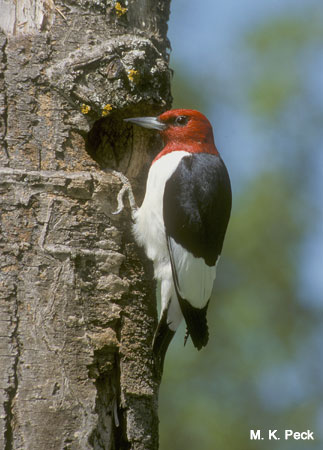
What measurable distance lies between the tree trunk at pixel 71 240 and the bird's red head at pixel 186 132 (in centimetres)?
31

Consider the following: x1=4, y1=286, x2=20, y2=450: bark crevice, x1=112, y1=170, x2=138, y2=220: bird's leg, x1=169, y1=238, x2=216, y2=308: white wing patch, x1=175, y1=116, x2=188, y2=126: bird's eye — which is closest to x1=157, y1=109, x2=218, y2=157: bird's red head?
x1=175, y1=116, x2=188, y2=126: bird's eye

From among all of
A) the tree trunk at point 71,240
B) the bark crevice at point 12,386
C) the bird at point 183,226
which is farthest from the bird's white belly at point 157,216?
the bark crevice at point 12,386

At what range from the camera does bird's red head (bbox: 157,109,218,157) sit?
3.66 m

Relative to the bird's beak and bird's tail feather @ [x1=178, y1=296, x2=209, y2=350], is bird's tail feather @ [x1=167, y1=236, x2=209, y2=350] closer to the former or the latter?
bird's tail feather @ [x1=178, y1=296, x2=209, y2=350]

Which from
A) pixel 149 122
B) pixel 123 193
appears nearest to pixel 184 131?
pixel 149 122

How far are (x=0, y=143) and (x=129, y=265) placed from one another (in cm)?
76

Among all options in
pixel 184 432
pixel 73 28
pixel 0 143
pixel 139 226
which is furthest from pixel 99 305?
pixel 184 432

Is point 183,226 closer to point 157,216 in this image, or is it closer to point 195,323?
point 157,216

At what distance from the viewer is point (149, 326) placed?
312 cm

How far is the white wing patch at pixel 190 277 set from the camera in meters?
3.41

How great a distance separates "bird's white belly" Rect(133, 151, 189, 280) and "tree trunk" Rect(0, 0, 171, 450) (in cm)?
11

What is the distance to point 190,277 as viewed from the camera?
346 centimetres

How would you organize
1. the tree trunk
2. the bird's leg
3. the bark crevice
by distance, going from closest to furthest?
1. the bark crevice
2. the tree trunk
3. the bird's leg

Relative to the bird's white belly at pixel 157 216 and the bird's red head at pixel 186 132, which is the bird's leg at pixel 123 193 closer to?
the bird's white belly at pixel 157 216
